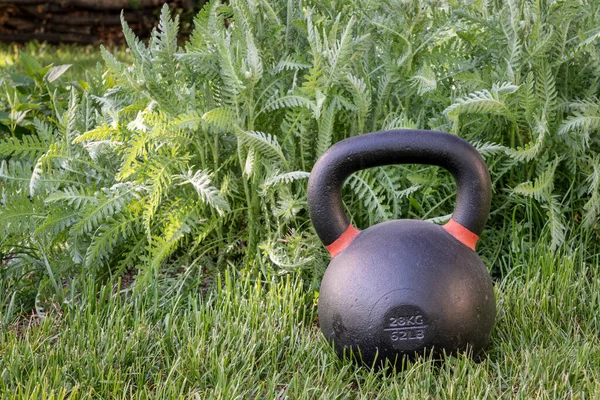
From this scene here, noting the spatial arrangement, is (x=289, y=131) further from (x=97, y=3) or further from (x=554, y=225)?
(x=97, y=3)

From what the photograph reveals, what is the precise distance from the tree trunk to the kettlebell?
7.05 meters

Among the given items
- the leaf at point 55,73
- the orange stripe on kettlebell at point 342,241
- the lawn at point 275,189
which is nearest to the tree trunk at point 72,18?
the leaf at point 55,73

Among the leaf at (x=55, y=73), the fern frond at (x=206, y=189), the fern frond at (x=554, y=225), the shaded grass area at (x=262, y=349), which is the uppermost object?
the leaf at (x=55, y=73)

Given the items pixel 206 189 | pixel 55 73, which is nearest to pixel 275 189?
pixel 206 189

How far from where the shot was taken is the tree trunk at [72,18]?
28.0ft

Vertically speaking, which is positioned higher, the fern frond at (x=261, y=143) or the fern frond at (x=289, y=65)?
the fern frond at (x=289, y=65)

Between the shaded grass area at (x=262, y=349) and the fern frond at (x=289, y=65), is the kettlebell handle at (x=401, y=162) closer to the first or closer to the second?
the shaded grass area at (x=262, y=349)

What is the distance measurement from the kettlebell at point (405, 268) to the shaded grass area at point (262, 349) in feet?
A: 0.28

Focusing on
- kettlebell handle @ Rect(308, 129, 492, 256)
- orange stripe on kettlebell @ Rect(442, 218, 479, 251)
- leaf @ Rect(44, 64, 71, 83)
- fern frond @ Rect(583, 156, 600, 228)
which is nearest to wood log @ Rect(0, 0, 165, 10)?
leaf @ Rect(44, 64, 71, 83)

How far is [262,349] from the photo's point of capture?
2.10 meters

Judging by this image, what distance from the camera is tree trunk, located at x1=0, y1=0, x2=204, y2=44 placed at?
336 inches

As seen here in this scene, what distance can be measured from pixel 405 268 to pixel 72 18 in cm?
766

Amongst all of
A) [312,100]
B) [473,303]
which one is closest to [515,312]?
[473,303]

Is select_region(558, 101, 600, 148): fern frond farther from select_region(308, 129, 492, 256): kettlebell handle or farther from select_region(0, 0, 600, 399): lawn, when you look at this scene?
select_region(308, 129, 492, 256): kettlebell handle
